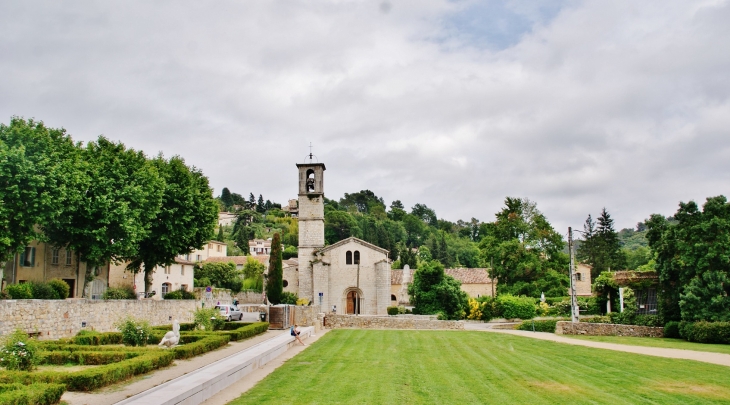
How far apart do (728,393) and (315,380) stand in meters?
9.80

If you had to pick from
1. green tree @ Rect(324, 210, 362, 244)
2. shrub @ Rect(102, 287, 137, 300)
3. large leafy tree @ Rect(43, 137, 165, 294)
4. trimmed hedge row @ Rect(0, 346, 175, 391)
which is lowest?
trimmed hedge row @ Rect(0, 346, 175, 391)

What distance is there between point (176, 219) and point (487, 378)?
78.0ft

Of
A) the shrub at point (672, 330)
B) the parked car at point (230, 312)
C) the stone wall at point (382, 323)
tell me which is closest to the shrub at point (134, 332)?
the parked car at point (230, 312)

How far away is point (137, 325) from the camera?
18.1 m

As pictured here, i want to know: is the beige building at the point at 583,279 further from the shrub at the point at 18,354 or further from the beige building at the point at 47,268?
the shrub at the point at 18,354

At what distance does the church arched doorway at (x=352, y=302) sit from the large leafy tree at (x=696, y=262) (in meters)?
29.7

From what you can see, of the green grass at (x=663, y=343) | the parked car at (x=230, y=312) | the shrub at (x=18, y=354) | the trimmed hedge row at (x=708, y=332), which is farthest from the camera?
the parked car at (x=230, y=312)

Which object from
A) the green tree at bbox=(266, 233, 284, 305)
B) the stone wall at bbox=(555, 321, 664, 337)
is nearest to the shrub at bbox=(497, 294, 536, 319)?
the stone wall at bbox=(555, 321, 664, 337)

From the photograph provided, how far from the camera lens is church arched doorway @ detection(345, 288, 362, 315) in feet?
177

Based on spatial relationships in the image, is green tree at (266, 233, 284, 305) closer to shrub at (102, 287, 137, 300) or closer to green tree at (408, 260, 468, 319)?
green tree at (408, 260, 468, 319)

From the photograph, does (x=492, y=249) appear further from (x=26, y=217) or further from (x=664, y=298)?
(x=26, y=217)

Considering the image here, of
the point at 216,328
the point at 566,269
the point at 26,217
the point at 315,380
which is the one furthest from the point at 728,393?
the point at 566,269

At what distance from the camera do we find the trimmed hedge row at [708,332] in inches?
985

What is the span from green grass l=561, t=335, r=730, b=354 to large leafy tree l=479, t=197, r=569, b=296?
2668 cm
